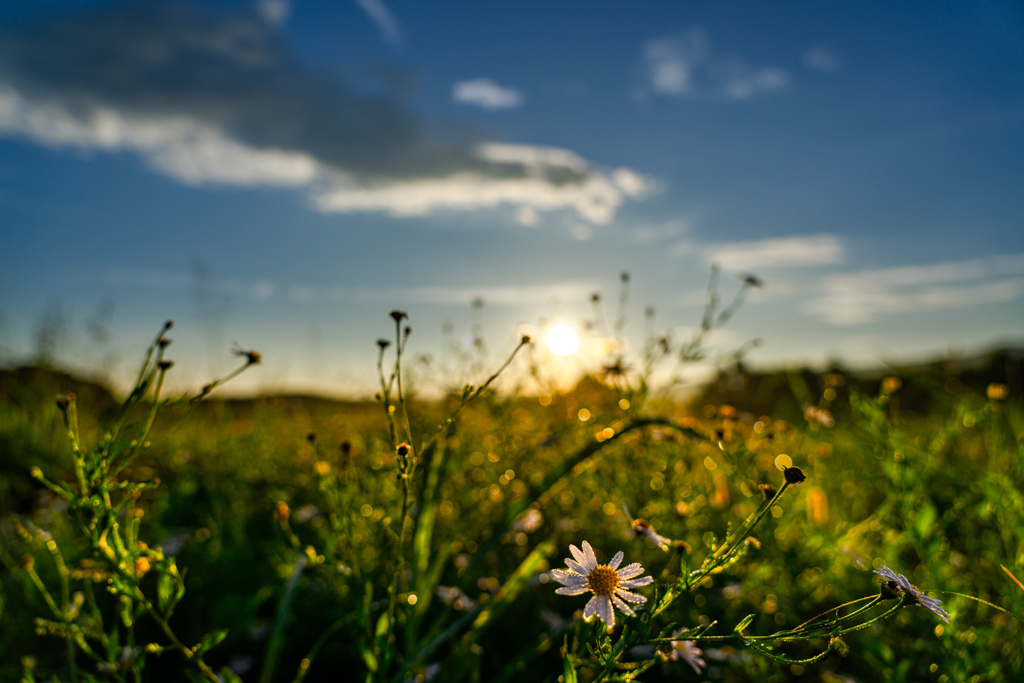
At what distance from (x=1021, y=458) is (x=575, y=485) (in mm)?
1352

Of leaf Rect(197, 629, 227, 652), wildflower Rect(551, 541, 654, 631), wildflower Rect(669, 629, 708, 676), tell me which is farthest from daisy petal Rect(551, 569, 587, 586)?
leaf Rect(197, 629, 227, 652)

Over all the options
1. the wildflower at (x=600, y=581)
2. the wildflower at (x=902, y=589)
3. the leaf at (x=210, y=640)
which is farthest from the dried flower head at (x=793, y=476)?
the leaf at (x=210, y=640)

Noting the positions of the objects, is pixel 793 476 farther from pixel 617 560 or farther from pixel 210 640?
pixel 210 640

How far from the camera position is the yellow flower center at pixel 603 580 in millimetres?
846

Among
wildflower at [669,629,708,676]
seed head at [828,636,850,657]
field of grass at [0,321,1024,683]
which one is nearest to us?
seed head at [828,636,850,657]

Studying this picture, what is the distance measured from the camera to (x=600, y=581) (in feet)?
2.81

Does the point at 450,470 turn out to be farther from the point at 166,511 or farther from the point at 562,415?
the point at 166,511

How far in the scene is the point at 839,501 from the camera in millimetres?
2727

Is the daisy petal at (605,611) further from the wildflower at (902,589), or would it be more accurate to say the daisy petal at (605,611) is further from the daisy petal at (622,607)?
the wildflower at (902,589)

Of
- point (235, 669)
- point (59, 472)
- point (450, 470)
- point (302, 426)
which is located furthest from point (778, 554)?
point (59, 472)

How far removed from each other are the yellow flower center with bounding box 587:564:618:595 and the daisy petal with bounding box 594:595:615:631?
0.05 ft

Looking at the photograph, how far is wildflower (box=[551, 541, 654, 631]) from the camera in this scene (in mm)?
805

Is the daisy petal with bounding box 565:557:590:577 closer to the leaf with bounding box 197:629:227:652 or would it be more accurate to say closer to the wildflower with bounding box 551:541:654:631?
the wildflower with bounding box 551:541:654:631

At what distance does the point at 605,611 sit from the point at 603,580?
Answer: 6 cm
